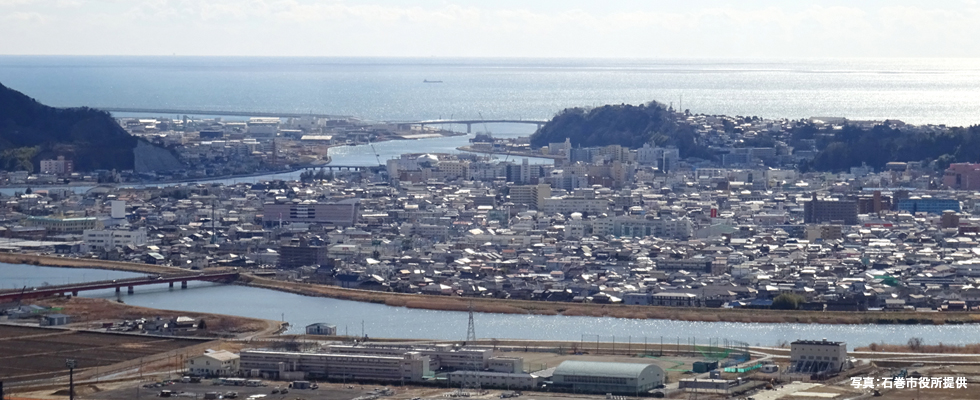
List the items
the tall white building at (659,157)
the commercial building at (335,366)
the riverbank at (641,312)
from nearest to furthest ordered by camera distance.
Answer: the commercial building at (335,366) < the riverbank at (641,312) < the tall white building at (659,157)

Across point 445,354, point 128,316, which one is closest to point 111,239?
point 128,316

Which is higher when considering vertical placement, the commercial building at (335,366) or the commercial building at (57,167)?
the commercial building at (335,366)

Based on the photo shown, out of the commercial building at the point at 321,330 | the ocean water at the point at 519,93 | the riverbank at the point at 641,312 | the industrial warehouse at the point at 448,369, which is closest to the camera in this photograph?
the industrial warehouse at the point at 448,369

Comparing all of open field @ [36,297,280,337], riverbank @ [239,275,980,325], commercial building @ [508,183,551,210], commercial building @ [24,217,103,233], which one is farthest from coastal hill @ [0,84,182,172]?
riverbank @ [239,275,980,325]

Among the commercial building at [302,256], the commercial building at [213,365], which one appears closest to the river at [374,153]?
the commercial building at [302,256]

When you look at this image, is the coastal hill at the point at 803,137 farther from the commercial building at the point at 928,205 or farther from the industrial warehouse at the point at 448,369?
the industrial warehouse at the point at 448,369

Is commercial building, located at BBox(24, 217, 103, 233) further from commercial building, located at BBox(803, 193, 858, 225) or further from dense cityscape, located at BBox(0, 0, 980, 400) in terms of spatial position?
commercial building, located at BBox(803, 193, 858, 225)

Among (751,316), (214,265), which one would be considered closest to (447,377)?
(751,316)
